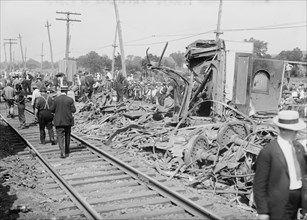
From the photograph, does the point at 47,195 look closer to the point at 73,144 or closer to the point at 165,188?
the point at 165,188

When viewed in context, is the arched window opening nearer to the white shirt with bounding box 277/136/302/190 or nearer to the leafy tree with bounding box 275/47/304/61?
the white shirt with bounding box 277/136/302/190

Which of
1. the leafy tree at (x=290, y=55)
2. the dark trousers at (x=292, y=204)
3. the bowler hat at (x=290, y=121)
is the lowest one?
the dark trousers at (x=292, y=204)

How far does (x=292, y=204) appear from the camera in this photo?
13.0 ft

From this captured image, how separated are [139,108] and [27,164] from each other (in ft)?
23.7

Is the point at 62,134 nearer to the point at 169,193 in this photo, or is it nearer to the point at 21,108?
the point at 169,193

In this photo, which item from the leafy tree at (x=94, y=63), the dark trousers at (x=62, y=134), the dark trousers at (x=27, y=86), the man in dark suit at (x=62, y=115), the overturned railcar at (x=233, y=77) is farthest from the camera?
the leafy tree at (x=94, y=63)

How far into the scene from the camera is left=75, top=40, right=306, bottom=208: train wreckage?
7953 mm

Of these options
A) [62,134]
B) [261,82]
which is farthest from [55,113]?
[261,82]

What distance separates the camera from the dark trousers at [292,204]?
3908mm

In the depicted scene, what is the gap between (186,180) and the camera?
8148 millimetres

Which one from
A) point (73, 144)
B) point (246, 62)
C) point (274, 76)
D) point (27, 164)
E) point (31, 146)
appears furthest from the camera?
point (274, 76)

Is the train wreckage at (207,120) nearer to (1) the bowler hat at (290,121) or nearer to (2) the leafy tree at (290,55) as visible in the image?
(1) the bowler hat at (290,121)

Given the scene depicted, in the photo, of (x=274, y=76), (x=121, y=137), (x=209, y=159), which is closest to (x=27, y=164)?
(x=121, y=137)

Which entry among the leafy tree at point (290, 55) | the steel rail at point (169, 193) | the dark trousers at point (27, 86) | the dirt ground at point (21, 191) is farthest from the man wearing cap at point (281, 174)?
the leafy tree at point (290, 55)
